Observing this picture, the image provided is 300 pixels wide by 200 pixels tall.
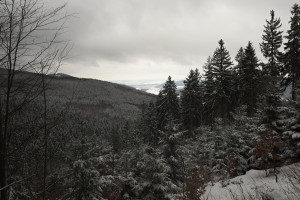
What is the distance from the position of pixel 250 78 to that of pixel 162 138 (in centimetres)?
1778

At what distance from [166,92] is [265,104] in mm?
27211

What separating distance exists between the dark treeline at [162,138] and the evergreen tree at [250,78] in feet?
0.47

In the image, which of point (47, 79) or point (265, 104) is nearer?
point (47, 79)

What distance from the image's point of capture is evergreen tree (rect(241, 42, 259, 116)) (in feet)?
95.1

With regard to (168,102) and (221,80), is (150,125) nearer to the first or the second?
(168,102)

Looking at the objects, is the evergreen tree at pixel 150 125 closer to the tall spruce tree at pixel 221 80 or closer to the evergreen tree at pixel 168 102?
the evergreen tree at pixel 168 102

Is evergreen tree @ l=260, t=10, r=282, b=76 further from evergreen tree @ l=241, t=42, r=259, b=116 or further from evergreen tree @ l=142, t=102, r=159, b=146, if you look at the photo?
evergreen tree @ l=142, t=102, r=159, b=146

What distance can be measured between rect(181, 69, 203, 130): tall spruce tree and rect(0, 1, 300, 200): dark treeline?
0.20 metres

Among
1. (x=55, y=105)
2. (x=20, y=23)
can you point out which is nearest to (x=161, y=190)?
(x=55, y=105)

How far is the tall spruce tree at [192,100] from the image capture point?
39844 mm

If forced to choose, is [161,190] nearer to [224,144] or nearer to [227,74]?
[224,144]

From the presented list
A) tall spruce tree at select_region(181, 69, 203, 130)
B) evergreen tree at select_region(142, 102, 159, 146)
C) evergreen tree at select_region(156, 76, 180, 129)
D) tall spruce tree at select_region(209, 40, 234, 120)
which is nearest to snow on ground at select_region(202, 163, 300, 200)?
tall spruce tree at select_region(209, 40, 234, 120)

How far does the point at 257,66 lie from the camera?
30578 millimetres

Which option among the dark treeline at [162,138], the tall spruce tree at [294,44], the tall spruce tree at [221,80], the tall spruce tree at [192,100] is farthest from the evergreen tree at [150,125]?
the tall spruce tree at [294,44]
